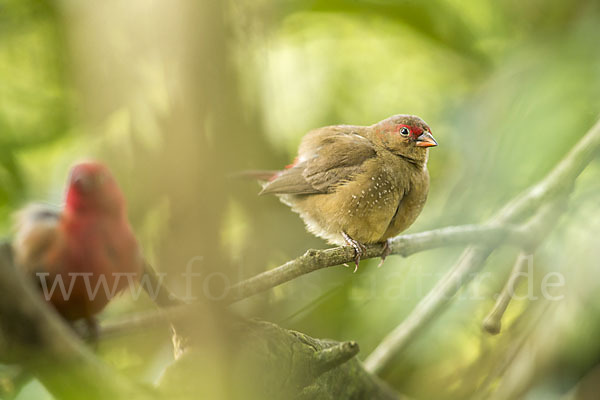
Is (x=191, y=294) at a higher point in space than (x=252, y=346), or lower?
higher

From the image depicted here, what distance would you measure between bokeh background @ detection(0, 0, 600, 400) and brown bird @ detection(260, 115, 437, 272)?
3.1 inches

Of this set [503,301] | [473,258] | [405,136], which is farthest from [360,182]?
[503,301]

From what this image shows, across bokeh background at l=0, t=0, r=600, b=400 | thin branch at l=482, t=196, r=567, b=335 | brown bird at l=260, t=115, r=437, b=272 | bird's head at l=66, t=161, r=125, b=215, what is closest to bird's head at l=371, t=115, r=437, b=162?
brown bird at l=260, t=115, r=437, b=272

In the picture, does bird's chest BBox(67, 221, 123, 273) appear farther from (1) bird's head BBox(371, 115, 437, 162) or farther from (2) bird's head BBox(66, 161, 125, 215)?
(1) bird's head BBox(371, 115, 437, 162)

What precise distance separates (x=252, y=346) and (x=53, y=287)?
0.90 ft

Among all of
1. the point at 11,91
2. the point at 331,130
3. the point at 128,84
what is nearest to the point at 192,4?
the point at 128,84

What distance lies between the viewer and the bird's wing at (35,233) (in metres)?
0.55

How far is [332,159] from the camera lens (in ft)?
5.89

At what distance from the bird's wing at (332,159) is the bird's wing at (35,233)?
1.11m

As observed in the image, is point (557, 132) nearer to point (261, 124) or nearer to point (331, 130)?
point (331, 130)

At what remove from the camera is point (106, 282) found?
69 cm

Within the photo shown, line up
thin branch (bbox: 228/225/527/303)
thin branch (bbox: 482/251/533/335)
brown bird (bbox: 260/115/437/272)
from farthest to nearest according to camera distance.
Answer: brown bird (bbox: 260/115/437/272)
thin branch (bbox: 482/251/533/335)
thin branch (bbox: 228/225/527/303)

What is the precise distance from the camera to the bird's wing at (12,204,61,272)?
0.55 m

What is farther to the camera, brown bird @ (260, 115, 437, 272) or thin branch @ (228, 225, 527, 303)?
brown bird @ (260, 115, 437, 272)
